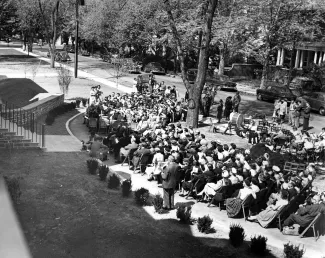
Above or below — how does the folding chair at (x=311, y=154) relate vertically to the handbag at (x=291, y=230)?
above

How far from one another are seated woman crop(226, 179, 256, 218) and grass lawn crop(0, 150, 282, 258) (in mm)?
1468

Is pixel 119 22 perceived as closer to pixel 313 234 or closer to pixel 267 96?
pixel 267 96

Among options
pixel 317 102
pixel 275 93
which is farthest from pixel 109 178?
pixel 275 93

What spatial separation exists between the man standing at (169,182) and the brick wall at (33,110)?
7.77 meters

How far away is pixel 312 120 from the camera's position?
29.0 meters

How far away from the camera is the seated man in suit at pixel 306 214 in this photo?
11195mm

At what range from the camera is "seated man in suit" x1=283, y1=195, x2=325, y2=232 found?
11.2 metres

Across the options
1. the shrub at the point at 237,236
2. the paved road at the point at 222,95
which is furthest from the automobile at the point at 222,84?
Result: the shrub at the point at 237,236

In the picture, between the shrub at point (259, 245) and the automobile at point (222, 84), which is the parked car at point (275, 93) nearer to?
the automobile at point (222, 84)

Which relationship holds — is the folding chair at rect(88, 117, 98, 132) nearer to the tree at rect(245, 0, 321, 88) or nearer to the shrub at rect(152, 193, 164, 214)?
the shrub at rect(152, 193, 164, 214)

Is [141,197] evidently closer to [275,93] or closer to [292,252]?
[292,252]

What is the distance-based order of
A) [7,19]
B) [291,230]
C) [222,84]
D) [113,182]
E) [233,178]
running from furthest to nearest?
[7,19] < [222,84] < [113,182] < [233,178] < [291,230]

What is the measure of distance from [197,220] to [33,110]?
12.1 metres

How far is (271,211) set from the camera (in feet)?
39.1
